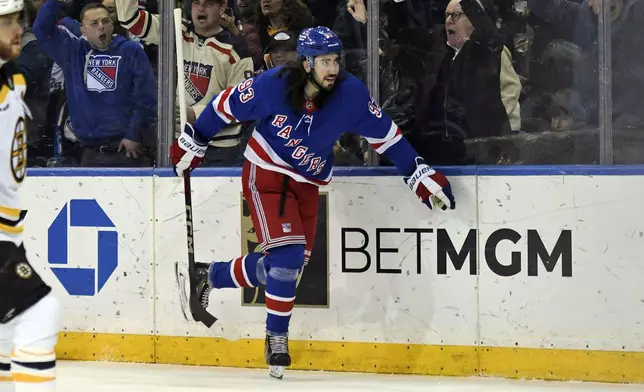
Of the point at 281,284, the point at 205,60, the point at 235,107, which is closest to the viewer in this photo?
the point at 281,284

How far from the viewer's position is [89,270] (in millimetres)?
4750

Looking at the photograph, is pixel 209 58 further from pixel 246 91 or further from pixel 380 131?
pixel 380 131

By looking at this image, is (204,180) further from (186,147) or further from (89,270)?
(89,270)

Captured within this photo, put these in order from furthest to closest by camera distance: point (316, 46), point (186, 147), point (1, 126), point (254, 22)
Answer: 1. point (254, 22)
2. point (186, 147)
3. point (316, 46)
4. point (1, 126)

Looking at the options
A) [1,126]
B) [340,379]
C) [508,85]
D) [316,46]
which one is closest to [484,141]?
[508,85]

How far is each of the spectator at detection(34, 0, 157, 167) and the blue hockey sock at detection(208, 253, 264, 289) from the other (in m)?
0.69

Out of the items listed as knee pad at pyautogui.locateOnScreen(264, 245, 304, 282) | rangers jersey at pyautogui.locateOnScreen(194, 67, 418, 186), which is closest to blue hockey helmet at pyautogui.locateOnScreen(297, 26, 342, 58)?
rangers jersey at pyautogui.locateOnScreen(194, 67, 418, 186)

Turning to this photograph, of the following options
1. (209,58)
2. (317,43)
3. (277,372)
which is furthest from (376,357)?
(209,58)

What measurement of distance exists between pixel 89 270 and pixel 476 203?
1.69 meters

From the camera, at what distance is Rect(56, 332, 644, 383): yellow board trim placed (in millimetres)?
4137

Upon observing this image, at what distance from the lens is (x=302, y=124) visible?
13.9ft

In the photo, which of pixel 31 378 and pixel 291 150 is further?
pixel 291 150

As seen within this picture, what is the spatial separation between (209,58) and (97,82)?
0.53 meters

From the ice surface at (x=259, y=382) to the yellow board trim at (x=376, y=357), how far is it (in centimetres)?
5
